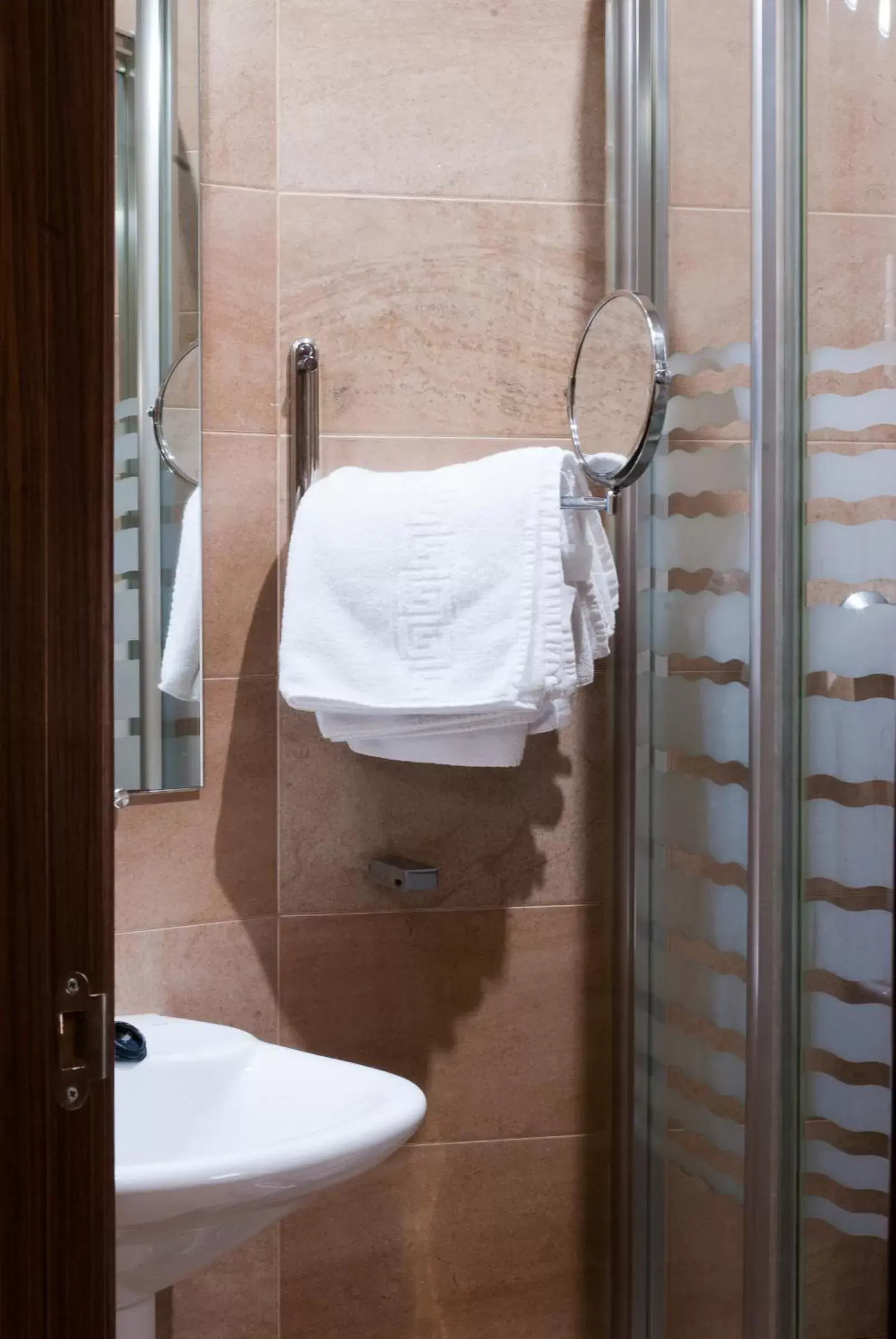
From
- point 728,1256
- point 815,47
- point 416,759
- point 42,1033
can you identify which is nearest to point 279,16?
point 815,47

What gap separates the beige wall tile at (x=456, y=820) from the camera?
5.06 ft

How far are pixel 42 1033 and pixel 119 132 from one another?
1.18 meters

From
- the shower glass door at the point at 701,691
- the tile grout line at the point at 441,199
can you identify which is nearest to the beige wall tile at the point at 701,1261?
the shower glass door at the point at 701,691

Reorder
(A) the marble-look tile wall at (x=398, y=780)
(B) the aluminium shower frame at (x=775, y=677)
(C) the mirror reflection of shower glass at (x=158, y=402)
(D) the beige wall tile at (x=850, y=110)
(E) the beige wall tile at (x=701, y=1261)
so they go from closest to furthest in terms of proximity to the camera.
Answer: (D) the beige wall tile at (x=850, y=110)
(B) the aluminium shower frame at (x=775, y=677)
(E) the beige wall tile at (x=701, y=1261)
(C) the mirror reflection of shower glass at (x=158, y=402)
(A) the marble-look tile wall at (x=398, y=780)

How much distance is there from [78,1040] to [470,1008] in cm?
112

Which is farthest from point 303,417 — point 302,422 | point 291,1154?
point 291,1154

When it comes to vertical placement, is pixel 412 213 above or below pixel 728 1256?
above

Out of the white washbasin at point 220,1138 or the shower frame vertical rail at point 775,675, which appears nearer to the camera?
the white washbasin at point 220,1138

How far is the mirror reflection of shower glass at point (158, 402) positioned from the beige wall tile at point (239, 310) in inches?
1.0

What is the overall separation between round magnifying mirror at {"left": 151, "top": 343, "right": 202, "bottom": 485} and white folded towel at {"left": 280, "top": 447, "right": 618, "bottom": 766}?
0.53 ft

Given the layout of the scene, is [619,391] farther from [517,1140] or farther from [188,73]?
[517,1140]

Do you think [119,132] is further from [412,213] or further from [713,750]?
[713,750]

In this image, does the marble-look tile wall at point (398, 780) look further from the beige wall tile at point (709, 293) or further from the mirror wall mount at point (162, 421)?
the beige wall tile at point (709, 293)

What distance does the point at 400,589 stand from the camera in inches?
53.5
